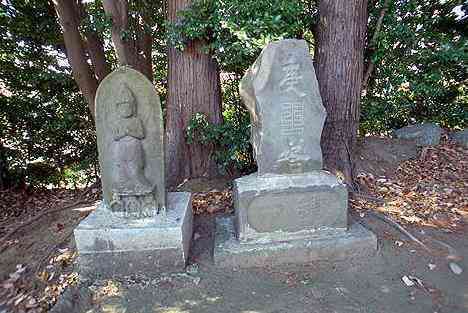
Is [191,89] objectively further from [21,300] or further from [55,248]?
[21,300]

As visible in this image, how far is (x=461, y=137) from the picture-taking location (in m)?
6.41

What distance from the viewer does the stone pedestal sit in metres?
3.25

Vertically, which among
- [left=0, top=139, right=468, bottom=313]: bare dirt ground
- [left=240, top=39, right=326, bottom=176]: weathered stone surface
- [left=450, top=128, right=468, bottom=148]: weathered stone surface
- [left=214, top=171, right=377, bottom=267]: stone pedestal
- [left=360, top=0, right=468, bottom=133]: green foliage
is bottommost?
[left=0, top=139, right=468, bottom=313]: bare dirt ground

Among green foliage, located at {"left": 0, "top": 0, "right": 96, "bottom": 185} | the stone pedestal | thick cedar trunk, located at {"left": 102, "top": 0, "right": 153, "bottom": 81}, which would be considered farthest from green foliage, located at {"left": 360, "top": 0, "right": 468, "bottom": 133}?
green foliage, located at {"left": 0, "top": 0, "right": 96, "bottom": 185}

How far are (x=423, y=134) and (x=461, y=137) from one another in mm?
1023

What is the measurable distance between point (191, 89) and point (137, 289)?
294cm

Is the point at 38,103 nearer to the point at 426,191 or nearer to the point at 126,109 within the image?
the point at 126,109

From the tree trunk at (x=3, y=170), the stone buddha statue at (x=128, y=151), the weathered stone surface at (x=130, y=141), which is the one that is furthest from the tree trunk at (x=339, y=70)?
the tree trunk at (x=3, y=170)

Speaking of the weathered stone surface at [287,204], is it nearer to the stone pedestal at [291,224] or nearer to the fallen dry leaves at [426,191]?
the stone pedestal at [291,224]

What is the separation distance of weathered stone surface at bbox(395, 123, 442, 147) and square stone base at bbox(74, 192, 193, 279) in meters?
4.80

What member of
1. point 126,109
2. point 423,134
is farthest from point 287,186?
point 423,134

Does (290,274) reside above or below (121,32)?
below

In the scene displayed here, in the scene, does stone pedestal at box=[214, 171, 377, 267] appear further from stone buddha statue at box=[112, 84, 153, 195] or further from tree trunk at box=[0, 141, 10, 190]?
tree trunk at box=[0, 141, 10, 190]

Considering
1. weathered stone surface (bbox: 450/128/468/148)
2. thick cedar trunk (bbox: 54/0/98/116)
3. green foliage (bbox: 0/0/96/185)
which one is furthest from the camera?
green foliage (bbox: 0/0/96/185)
